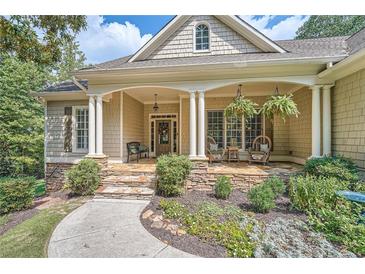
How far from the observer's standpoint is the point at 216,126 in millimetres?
9648

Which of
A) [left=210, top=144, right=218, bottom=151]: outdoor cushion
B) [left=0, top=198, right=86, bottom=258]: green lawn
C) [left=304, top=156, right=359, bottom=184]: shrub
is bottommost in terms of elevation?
[left=0, top=198, right=86, bottom=258]: green lawn

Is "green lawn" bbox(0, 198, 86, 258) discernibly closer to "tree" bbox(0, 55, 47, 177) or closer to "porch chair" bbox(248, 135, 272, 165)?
"porch chair" bbox(248, 135, 272, 165)

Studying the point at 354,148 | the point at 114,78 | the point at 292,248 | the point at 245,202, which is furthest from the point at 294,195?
the point at 114,78

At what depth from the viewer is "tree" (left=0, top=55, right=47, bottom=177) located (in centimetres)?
1420

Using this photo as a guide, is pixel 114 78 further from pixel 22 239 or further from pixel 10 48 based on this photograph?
pixel 22 239

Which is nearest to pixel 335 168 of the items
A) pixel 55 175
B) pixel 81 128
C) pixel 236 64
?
pixel 236 64

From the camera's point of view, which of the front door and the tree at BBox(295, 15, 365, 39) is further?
the tree at BBox(295, 15, 365, 39)

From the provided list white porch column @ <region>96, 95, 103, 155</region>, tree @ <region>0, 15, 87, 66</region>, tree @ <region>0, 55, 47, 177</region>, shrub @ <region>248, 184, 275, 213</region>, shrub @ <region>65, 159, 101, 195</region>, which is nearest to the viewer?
shrub @ <region>248, 184, 275, 213</region>

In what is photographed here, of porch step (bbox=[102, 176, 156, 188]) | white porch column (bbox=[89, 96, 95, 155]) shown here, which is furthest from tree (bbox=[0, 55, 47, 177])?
porch step (bbox=[102, 176, 156, 188])

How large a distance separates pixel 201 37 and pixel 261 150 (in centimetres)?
494

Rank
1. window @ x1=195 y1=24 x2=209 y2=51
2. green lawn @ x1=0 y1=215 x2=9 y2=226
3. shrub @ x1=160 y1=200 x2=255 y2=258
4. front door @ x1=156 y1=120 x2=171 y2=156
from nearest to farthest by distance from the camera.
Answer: shrub @ x1=160 y1=200 x2=255 y2=258 → green lawn @ x1=0 y1=215 x2=9 y2=226 → window @ x1=195 y1=24 x2=209 y2=51 → front door @ x1=156 y1=120 x2=171 y2=156

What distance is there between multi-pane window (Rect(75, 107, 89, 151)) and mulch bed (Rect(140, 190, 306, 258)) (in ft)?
15.7
